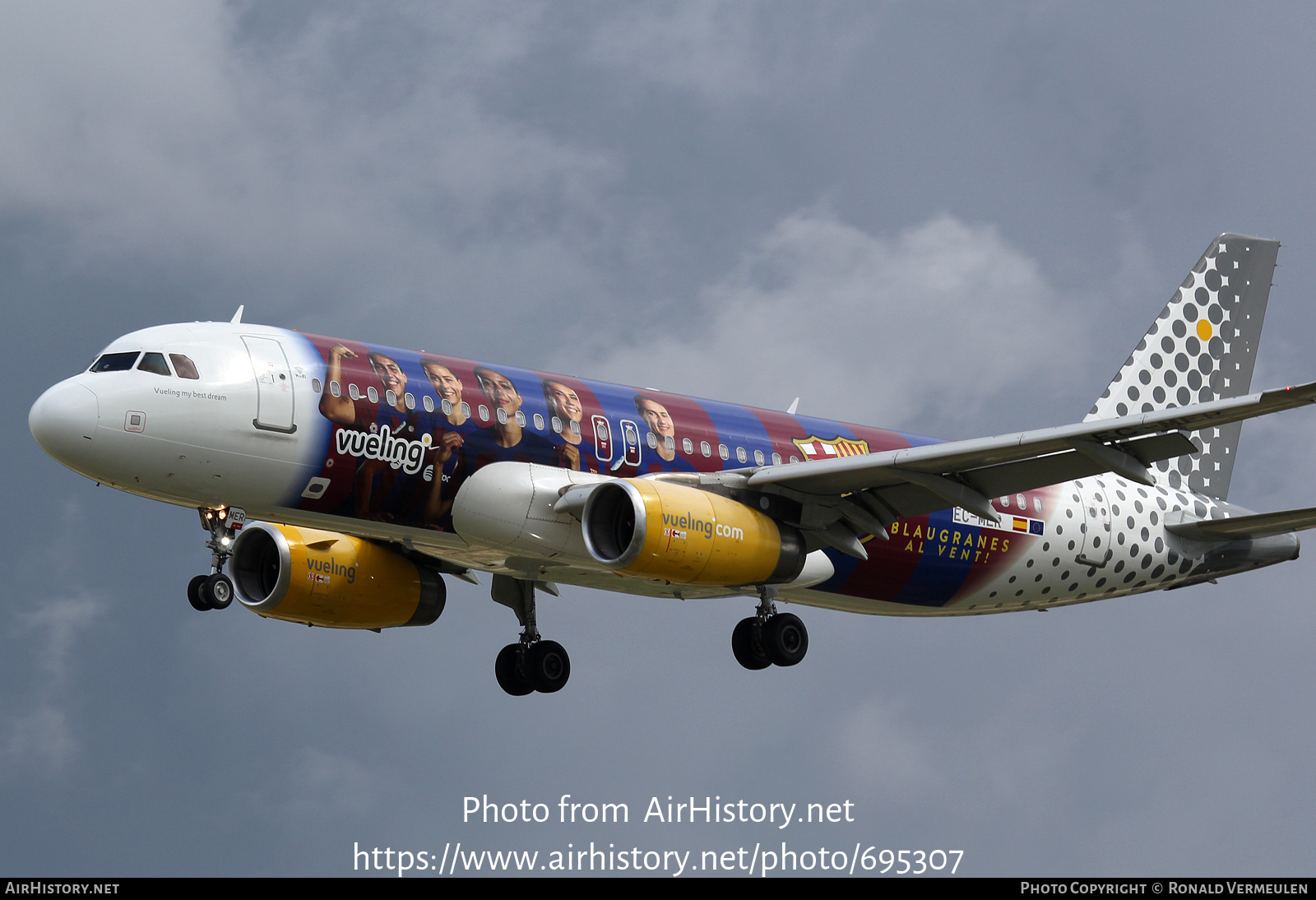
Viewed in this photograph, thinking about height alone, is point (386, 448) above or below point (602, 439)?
below

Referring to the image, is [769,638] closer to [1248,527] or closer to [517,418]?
[517,418]

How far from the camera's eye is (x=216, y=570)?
78.7 feet

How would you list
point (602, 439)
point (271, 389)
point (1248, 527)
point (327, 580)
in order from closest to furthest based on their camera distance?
point (271, 389), point (602, 439), point (327, 580), point (1248, 527)

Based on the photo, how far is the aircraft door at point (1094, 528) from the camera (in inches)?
1246

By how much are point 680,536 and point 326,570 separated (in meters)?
7.51

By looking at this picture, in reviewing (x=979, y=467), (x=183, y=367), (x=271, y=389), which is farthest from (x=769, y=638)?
(x=183, y=367)

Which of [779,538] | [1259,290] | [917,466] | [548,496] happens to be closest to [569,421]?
[548,496]

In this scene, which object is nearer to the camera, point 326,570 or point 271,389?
point 271,389

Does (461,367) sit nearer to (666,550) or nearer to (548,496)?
(548,496)

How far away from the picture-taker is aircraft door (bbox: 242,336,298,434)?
2348cm

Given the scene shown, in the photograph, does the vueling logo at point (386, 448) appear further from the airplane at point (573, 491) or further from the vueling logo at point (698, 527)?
the vueling logo at point (698, 527)

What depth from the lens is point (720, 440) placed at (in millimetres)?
27594

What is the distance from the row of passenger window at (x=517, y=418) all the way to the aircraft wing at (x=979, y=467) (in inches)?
45.0

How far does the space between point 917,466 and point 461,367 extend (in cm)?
692
